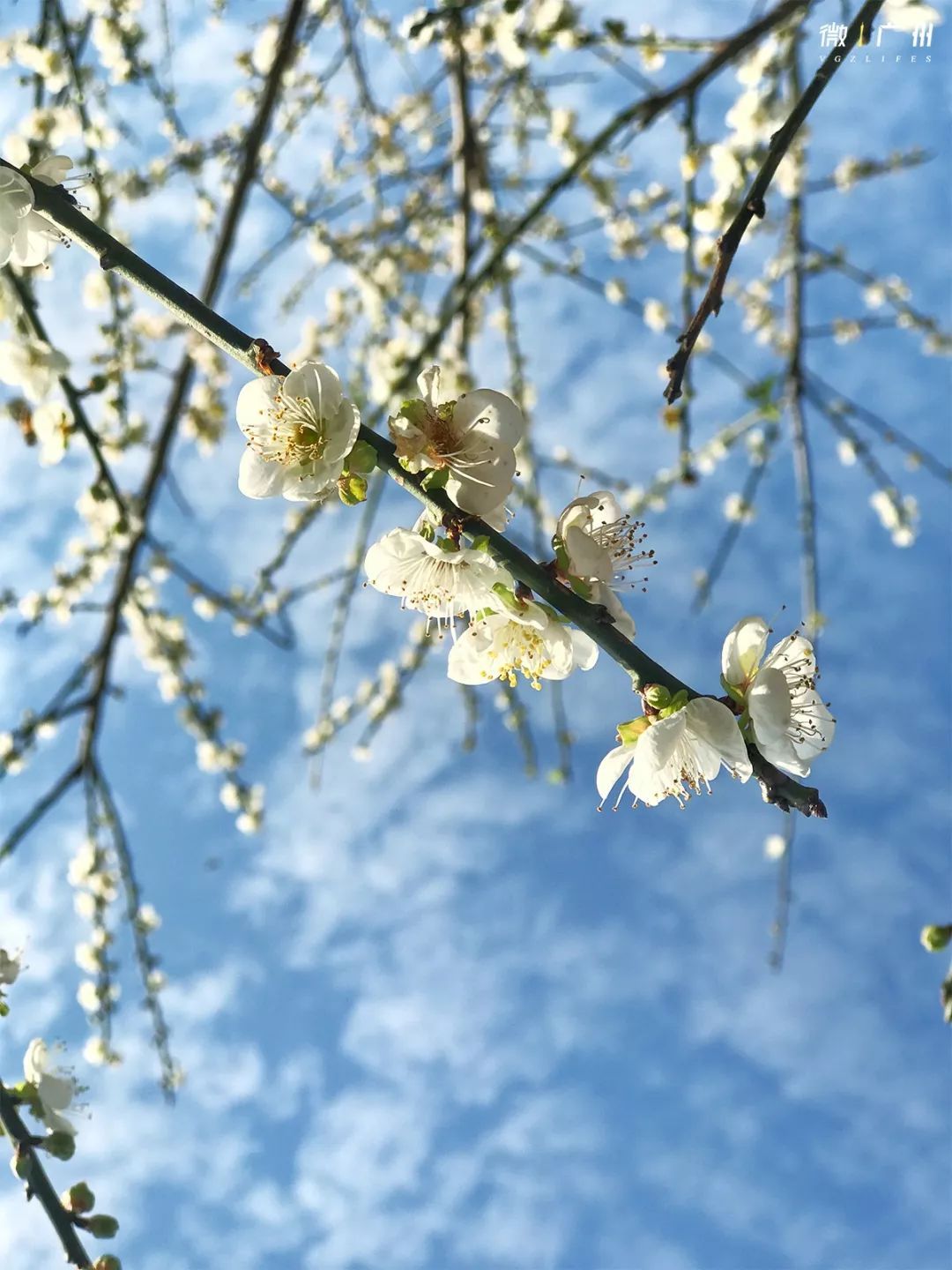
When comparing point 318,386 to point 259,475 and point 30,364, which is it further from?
point 30,364

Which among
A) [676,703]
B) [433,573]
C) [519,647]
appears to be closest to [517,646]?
[519,647]

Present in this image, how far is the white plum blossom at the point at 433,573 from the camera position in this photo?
3.78ft

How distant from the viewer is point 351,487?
1.23 metres

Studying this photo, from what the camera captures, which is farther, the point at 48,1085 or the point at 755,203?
the point at 48,1085

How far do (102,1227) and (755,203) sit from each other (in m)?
1.85

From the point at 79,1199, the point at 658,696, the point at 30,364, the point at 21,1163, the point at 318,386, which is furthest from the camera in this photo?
the point at 30,364

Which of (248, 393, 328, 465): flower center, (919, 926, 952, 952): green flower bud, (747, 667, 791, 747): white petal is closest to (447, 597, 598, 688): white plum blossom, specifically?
(747, 667, 791, 747): white petal

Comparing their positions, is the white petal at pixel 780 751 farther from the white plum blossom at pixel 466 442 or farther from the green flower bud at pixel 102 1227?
the green flower bud at pixel 102 1227

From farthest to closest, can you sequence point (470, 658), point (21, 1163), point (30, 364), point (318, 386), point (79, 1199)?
1. point (30, 364)
2. point (79, 1199)
3. point (21, 1163)
4. point (470, 658)
5. point (318, 386)

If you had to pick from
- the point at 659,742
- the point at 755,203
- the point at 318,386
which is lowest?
the point at 659,742

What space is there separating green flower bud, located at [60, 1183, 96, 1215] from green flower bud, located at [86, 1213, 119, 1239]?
0.03 metres

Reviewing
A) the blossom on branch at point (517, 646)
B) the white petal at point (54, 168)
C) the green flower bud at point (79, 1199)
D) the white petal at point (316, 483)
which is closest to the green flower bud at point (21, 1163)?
the green flower bud at point (79, 1199)

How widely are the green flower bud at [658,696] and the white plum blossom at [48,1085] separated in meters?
1.17

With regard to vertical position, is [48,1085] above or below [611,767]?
below
